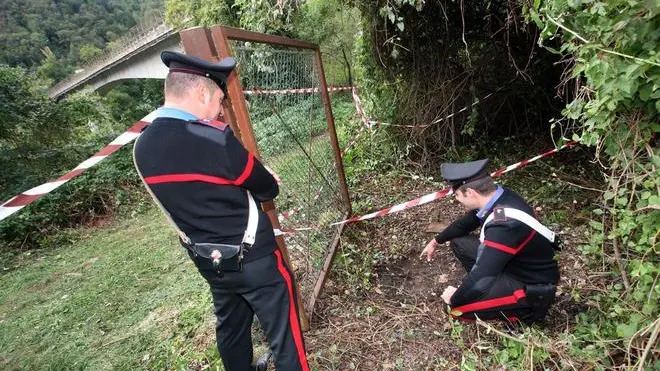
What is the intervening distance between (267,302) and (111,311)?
9.45 ft

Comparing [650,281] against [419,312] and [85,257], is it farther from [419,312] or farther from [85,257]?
[85,257]

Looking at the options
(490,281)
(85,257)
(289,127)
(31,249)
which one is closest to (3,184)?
(31,249)

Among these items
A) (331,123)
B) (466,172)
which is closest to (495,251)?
(466,172)

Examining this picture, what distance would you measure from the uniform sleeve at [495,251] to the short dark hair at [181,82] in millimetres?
1789

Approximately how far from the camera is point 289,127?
2.71 m

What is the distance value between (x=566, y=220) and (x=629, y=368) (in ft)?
6.90

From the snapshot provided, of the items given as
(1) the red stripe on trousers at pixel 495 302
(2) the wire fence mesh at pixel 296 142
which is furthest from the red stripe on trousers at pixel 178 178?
(1) the red stripe on trousers at pixel 495 302

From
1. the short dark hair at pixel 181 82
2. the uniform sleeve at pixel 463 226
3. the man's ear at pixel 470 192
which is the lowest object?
the uniform sleeve at pixel 463 226

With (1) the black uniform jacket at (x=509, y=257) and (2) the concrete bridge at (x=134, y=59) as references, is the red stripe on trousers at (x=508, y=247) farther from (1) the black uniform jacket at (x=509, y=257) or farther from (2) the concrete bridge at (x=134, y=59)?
(2) the concrete bridge at (x=134, y=59)

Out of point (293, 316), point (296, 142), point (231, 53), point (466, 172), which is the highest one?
point (231, 53)

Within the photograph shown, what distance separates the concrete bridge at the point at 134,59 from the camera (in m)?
20.0

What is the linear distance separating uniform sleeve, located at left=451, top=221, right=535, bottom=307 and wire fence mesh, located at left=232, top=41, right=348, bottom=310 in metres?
1.28

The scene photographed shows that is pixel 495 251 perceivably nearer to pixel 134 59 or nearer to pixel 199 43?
pixel 199 43

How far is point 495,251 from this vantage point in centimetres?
218
